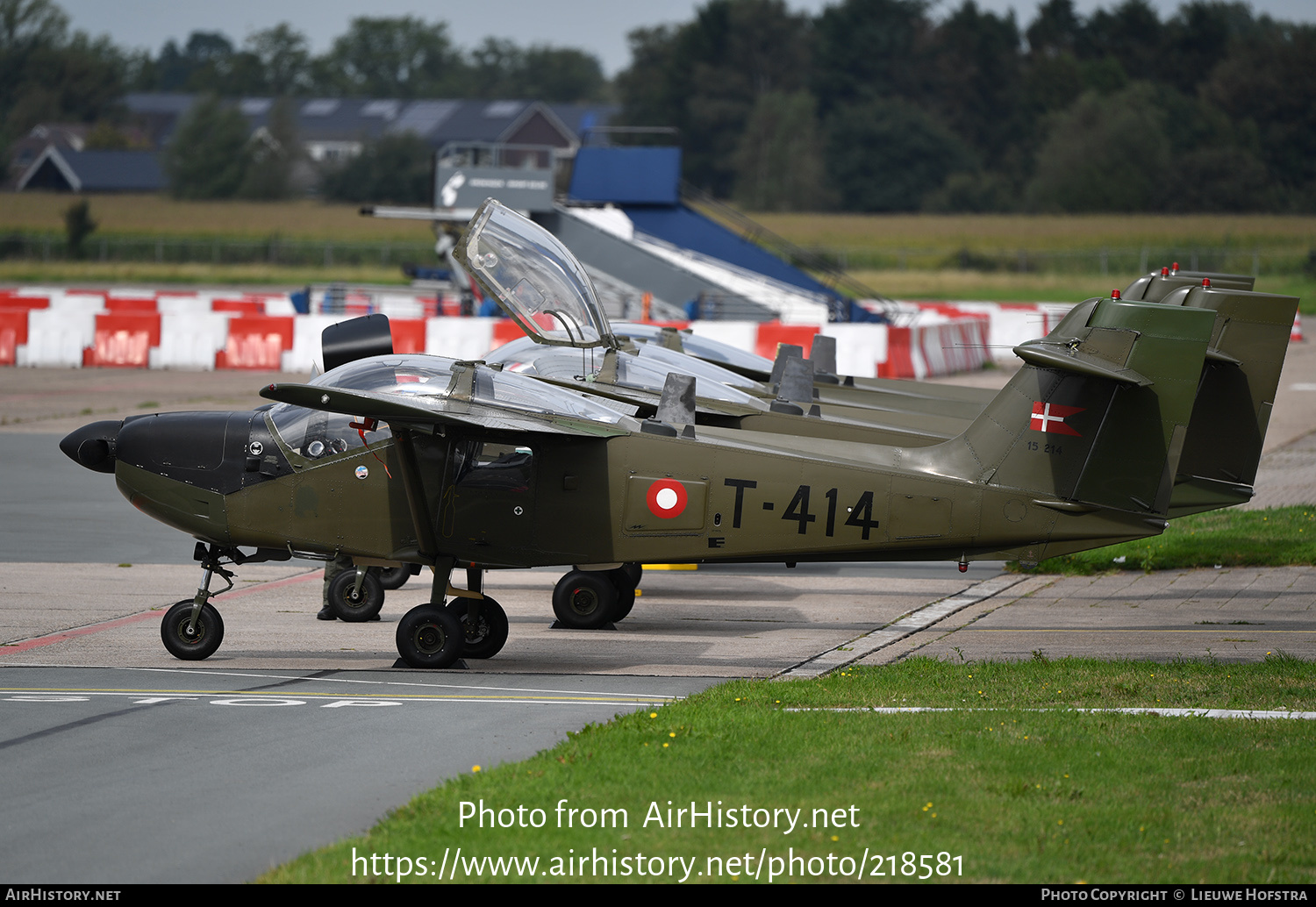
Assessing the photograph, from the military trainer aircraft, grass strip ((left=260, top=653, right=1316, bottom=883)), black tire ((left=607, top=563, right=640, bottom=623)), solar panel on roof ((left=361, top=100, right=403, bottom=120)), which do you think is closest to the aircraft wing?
the military trainer aircraft

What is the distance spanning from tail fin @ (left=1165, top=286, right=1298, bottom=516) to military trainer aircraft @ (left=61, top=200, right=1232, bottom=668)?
1507mm

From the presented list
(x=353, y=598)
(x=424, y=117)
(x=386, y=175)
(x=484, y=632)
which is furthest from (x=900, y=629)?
(x=424, y=117)

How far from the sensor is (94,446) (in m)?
10.3

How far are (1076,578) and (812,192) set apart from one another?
94.4 metres

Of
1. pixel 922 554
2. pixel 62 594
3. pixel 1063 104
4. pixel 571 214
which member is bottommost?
pixel 62 594

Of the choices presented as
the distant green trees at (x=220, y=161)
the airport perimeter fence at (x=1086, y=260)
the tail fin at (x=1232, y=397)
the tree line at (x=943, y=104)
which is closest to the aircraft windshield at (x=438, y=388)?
the tail fin at (x=1232, y=397)

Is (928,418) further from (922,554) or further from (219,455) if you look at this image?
(219,455)

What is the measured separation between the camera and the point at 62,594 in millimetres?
12500

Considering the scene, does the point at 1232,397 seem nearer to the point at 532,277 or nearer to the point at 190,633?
the point at 532,277

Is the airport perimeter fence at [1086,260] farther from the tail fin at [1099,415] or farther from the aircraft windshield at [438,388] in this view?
the aircraft windshield at [438,388]

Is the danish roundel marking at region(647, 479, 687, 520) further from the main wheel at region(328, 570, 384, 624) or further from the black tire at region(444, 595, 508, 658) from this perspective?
the main wheel at region(328, 570, 384, 624)

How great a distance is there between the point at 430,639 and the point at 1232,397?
640 cm

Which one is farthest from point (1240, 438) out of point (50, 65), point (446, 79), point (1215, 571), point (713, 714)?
point (446, 79)

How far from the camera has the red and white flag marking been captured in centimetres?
995
